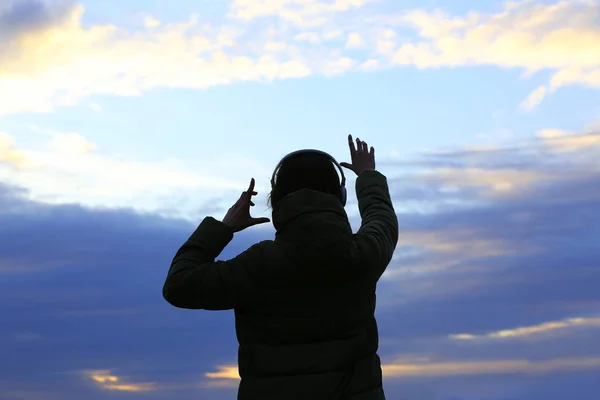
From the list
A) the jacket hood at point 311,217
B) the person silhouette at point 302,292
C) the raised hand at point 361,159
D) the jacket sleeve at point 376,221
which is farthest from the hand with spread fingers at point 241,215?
the raised hand at point 361,159

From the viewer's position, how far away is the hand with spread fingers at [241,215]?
5855mm

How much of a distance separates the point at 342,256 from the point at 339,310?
46 cm

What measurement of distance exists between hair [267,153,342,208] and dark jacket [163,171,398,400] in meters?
0.18

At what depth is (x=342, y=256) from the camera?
16.9 feet

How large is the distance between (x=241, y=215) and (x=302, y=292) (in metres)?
0.93

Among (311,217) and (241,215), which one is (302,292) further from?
(241,215)

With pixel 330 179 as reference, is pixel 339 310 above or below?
below

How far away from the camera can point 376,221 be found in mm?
5852

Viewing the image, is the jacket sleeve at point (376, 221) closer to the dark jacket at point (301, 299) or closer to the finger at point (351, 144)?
the dark jacket at point (301, 299)

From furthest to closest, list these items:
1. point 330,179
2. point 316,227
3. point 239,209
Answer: point 239,209 → point 330,179 → point 316,227

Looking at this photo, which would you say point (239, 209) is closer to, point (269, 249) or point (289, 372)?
point (269, 249)

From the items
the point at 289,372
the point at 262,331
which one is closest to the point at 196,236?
the point at 262,331

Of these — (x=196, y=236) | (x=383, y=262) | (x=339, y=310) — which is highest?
(x=196, y=236)

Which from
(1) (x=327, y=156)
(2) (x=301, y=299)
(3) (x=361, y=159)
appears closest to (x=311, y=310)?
(2) (x=301, y=299)
